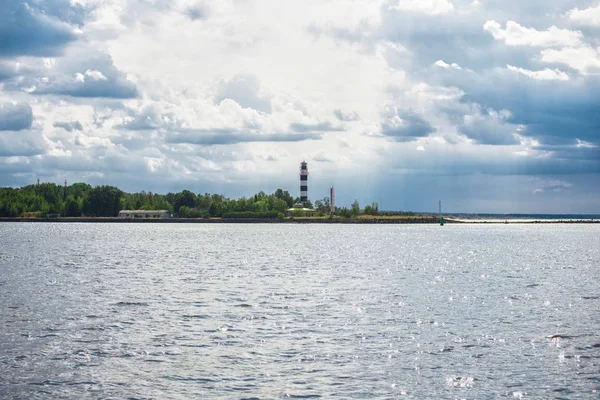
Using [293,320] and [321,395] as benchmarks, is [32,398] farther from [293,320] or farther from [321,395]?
[293,320]

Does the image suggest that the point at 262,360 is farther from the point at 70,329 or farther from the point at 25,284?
the point at 25,284

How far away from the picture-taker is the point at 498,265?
11225 centimetres

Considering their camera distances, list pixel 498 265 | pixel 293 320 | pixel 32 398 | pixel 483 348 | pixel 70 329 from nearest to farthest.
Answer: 1. pixel 32 398
2. pixel 483 348
3. pixel 70 329
4. pixel 293 320
5. pixel 498 265

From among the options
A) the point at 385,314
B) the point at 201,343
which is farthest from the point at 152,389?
the point at 385,314

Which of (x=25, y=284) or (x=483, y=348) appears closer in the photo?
(x=483, y=348)

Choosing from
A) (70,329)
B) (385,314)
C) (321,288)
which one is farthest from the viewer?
(321,288)

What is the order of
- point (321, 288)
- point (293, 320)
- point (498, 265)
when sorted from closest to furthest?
point (293, 320) < point (321, 288) < point (498, 265)

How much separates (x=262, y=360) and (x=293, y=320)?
13.0 metres

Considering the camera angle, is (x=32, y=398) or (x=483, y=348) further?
(x=483, y=348)

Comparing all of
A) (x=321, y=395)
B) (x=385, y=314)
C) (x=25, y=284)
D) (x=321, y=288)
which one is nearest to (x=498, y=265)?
(x=321, y=288)

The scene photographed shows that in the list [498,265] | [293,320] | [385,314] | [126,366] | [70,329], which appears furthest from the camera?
[498,265]

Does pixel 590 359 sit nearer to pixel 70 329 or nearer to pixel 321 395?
pixel 321 395

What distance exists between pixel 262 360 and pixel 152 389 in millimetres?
7230

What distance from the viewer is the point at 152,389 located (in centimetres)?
3198
